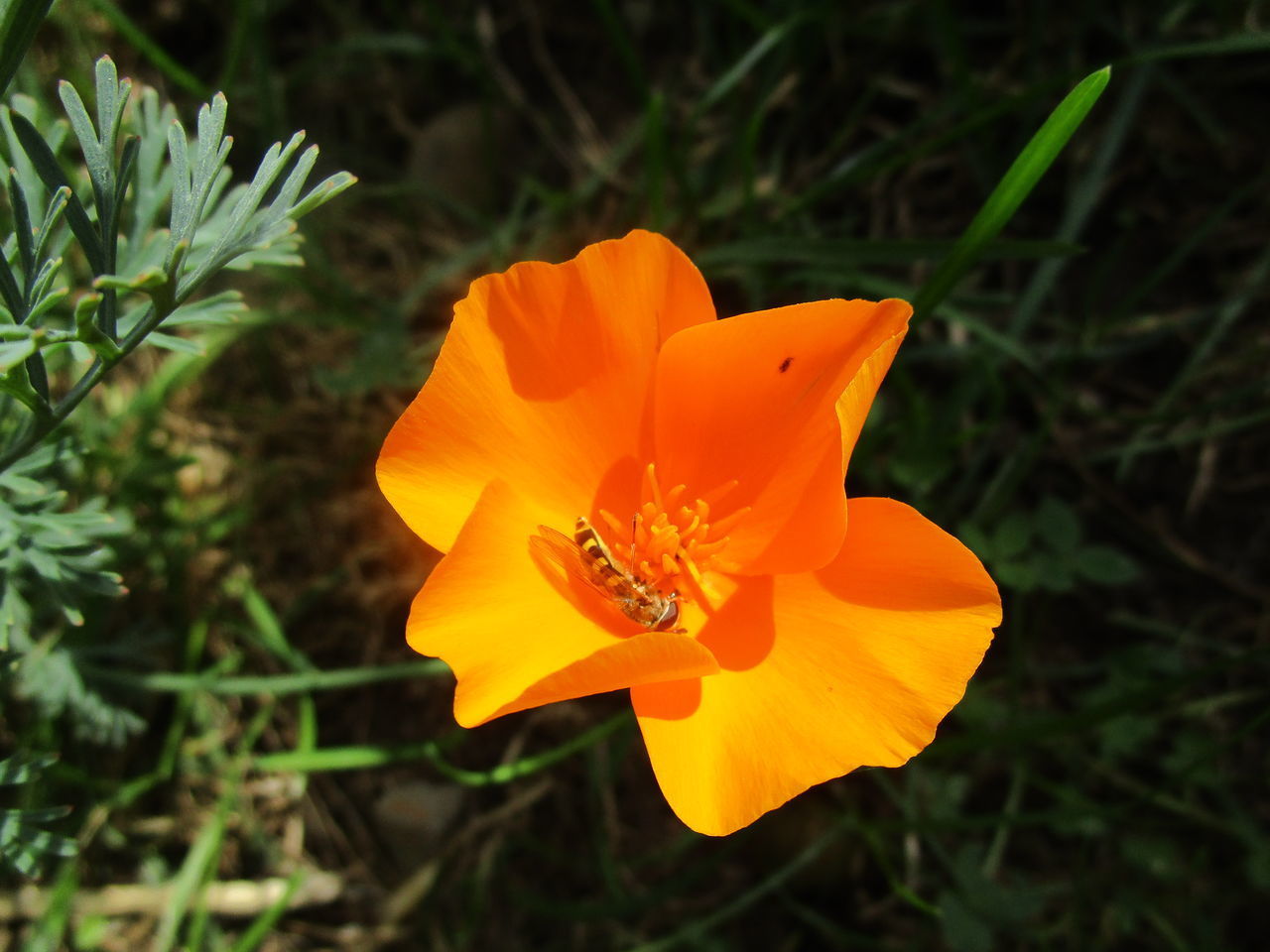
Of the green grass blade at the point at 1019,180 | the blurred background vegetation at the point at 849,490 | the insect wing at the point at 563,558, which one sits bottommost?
the blurred background vegetation at the point at 849,490

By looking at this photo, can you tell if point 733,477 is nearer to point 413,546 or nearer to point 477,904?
point 413,546

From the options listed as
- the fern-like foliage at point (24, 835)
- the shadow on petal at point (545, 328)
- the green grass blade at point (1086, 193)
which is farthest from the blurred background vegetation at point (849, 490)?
the shadow on petal at point (545, 328)

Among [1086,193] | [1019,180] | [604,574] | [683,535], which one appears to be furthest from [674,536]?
[1086,193]

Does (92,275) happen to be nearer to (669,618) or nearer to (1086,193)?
(669,618)

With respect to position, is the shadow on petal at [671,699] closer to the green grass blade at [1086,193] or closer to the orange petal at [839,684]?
the orange petal at [839,684]

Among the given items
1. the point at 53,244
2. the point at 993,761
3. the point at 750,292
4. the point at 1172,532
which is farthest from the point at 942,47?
the point at 53,244

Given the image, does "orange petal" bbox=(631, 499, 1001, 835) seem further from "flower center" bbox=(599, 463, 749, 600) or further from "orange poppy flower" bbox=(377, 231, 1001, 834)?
"flower center" bbox=(599, 463, 749, 600)

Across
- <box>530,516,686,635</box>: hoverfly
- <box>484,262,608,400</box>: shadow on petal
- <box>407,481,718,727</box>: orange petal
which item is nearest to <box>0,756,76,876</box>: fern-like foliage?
<box>407,481,718,727</box>: orange petal
